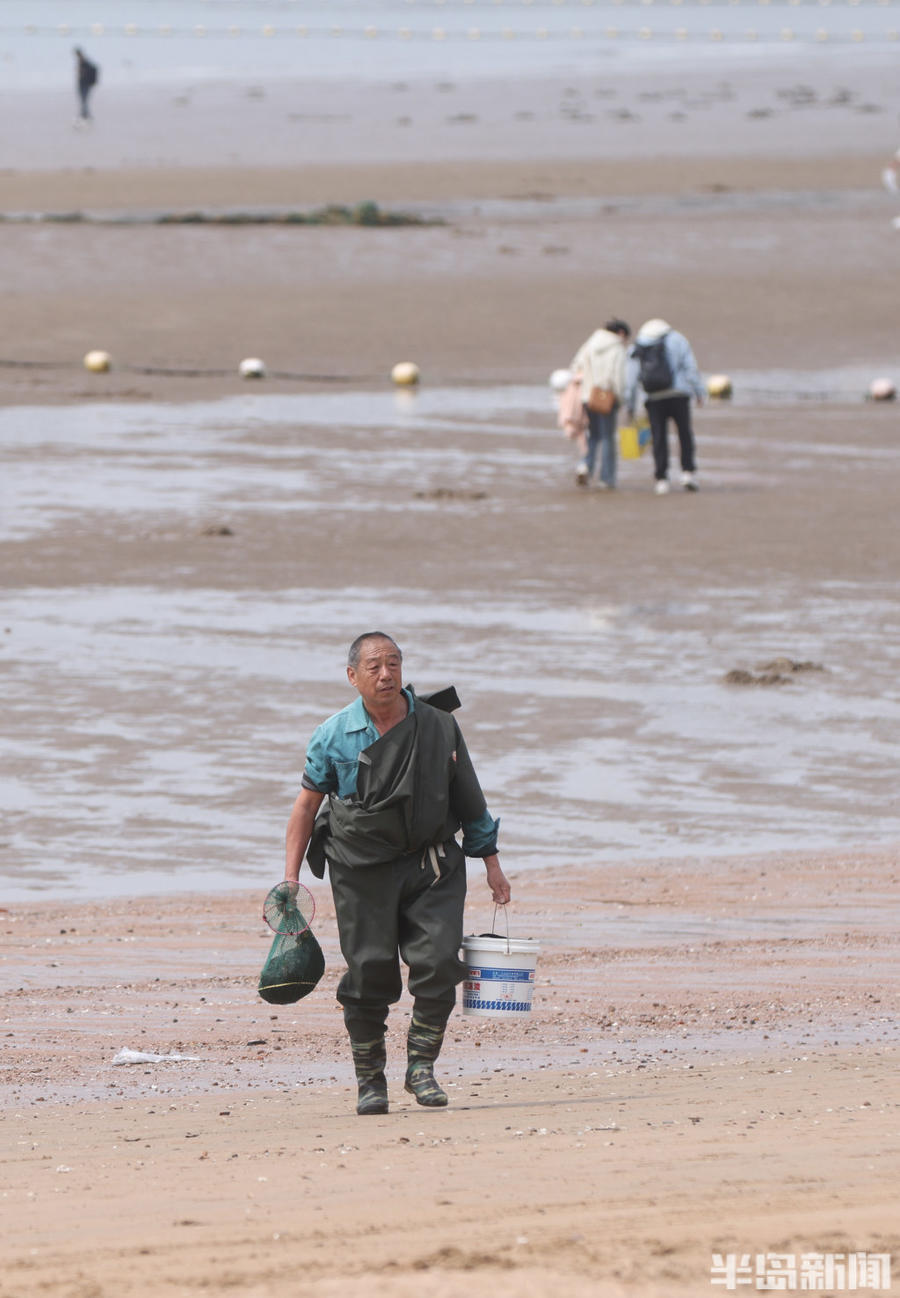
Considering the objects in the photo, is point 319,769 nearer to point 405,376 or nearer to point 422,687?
point 422,687

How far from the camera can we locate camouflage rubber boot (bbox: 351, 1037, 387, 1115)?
6988mm

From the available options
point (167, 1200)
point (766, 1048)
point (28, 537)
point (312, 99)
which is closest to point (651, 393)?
point (28, 537)

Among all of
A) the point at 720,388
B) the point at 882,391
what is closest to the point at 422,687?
the point at 720,388

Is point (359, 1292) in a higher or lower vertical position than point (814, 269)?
lower

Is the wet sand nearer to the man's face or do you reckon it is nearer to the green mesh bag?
the green mesh bag

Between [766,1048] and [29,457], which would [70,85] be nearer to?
[29,457]

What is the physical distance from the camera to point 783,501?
20922 millimetres

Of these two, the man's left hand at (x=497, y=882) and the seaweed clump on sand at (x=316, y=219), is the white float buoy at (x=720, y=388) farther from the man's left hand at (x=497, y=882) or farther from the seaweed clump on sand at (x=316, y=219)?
the man's left hand at (x=497, y=882)

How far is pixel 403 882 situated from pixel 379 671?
2.16ft

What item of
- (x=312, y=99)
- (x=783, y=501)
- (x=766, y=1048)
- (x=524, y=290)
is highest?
(x=312, y=99)

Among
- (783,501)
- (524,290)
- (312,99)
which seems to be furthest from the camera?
(312,99)

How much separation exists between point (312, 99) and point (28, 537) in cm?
7428

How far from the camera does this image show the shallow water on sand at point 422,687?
10797 mm

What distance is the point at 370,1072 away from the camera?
7.03m
